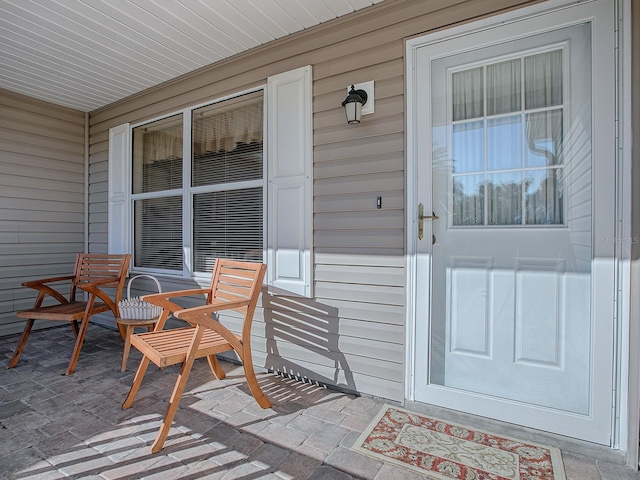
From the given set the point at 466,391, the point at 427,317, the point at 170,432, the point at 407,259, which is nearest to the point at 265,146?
the point at 407,259

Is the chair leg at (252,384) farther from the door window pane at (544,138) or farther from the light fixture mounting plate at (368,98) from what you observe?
the door window pane at (544,138)

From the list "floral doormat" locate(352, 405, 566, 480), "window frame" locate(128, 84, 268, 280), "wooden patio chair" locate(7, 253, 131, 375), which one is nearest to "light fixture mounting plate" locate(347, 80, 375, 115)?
"window frame" locate(128, 84, 268, 280)

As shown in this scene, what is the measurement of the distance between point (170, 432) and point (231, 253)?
5.00 feet

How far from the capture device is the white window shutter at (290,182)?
2590 millimetres

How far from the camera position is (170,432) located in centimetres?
192

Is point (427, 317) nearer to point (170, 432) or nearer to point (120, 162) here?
Result: point (170, 432)

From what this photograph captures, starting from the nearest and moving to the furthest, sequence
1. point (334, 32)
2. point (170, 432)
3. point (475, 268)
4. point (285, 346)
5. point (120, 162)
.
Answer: point (170, 432) < point (475, 268) < point (334, 32) < point (285, 346) < point (120, 162)

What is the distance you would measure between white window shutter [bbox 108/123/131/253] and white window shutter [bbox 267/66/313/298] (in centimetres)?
208

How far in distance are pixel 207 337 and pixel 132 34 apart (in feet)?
7.88

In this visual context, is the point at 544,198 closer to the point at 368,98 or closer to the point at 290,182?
the point at 368,98

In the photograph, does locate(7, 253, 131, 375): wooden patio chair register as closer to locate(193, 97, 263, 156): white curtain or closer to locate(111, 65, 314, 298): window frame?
locate(193, 97, 263, 156): white curtain

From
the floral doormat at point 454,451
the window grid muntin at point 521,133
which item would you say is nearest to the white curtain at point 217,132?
the window grid muntin at point 521,133

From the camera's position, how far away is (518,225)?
1.96 metres

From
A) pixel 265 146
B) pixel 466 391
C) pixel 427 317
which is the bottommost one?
pixel 466 391
